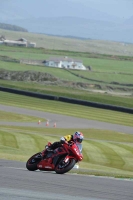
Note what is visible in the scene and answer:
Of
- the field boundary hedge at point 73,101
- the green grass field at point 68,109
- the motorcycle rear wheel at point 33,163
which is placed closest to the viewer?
the motorcycle rear wheel at point 33,163

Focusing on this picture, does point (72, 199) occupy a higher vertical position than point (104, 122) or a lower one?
higher

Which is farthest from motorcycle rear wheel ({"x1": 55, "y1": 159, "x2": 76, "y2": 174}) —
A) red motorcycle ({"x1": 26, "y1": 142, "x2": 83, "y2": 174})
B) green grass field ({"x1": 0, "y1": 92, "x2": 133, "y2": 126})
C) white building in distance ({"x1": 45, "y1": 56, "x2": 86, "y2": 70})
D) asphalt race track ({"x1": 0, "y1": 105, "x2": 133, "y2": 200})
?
white building in distance ({"x1": 45, "y1": 56, "x2": 86, "y2": 70})

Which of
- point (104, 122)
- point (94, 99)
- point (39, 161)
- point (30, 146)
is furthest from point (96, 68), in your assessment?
point (39, 161)

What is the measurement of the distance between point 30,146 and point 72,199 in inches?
873

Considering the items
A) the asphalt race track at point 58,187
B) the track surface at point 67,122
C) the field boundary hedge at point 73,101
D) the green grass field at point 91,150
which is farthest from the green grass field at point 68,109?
the asphalt race track at point 58,187

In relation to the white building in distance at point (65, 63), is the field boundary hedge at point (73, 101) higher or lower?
higher

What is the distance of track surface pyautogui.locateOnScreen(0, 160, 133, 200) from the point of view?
38.8 ft

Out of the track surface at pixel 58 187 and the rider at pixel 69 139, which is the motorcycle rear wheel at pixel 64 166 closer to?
the rider at pixel 69 139

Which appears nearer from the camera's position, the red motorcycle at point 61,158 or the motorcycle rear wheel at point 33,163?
the red motorcycle at point 61,158

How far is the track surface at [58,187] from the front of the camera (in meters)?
11.8

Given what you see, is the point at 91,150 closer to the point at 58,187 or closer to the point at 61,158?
the point at 61,158

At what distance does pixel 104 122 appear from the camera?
2283 inches

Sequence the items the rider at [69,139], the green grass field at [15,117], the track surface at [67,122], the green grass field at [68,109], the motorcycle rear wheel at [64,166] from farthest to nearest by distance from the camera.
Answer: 1. the green grass field at [68,109]
2. the green grass field at [15,117]
3. the track surface at [67,122]
4. the rider at [69,139]
5. the motorcycle rear wheel at [64,166]

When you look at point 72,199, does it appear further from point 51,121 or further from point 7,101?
point 7,101
